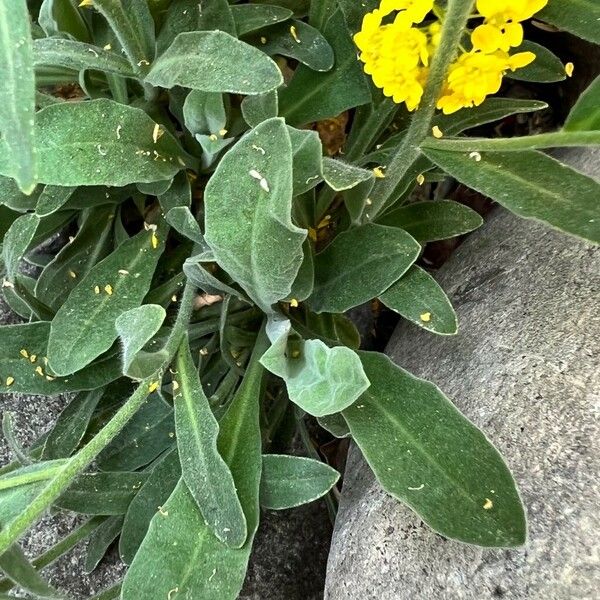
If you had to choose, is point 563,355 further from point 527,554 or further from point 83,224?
point 83,224

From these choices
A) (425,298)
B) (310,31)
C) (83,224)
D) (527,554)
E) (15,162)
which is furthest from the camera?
(83,224)

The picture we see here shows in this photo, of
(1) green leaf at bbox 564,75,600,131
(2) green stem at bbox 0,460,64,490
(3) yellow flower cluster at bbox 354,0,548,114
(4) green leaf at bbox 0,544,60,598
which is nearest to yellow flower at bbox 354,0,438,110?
(3) yellow flower cluster at bbox 354,0,548,114

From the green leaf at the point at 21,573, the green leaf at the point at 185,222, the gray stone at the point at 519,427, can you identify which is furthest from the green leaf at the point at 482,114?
the green leaf at the point at 21,573

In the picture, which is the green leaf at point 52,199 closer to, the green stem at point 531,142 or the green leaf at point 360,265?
the green leaf at point 360,265

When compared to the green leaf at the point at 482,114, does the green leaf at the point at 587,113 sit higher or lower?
higher

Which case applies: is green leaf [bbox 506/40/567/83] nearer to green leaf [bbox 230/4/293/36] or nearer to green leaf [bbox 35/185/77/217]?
green leaf [bbox 230/4/293/36]

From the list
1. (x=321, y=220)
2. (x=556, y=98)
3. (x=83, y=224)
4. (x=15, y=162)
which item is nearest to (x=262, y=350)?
(x=321, y=220)
